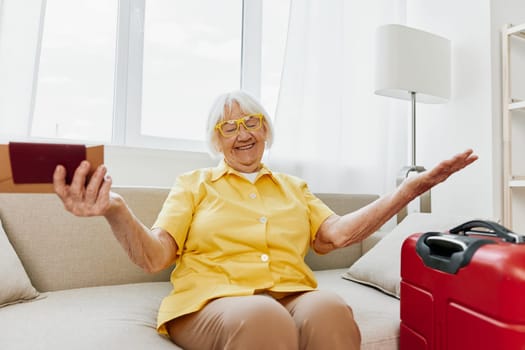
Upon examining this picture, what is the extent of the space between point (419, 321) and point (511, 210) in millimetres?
1264

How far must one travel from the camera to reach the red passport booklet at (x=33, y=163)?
74 cm

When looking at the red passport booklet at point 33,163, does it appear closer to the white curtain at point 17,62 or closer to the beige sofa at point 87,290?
the beige sofa at point 87,290

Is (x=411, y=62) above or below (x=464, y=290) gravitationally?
above

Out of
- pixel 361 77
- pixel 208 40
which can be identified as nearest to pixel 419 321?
pixel 361 77

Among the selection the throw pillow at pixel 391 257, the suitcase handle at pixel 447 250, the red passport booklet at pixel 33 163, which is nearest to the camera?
the red passport booklet at pixel 33 163

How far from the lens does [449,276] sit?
101 cm

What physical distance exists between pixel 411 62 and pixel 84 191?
180 centimetres

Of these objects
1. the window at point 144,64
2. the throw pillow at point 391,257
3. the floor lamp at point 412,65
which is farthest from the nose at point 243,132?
the floor lamp at point 412,65

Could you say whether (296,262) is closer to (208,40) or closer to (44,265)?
(44,265)

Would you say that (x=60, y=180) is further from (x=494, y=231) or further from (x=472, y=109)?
(x=472, y=109)

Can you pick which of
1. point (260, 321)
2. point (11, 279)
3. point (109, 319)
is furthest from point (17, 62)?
point (260, 321)

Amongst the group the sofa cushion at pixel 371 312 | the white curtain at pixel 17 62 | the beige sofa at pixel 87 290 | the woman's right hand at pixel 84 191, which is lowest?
the sofa cushion at pixel 371 312

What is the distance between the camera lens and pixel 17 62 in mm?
1618

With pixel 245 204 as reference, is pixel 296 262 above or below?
below
